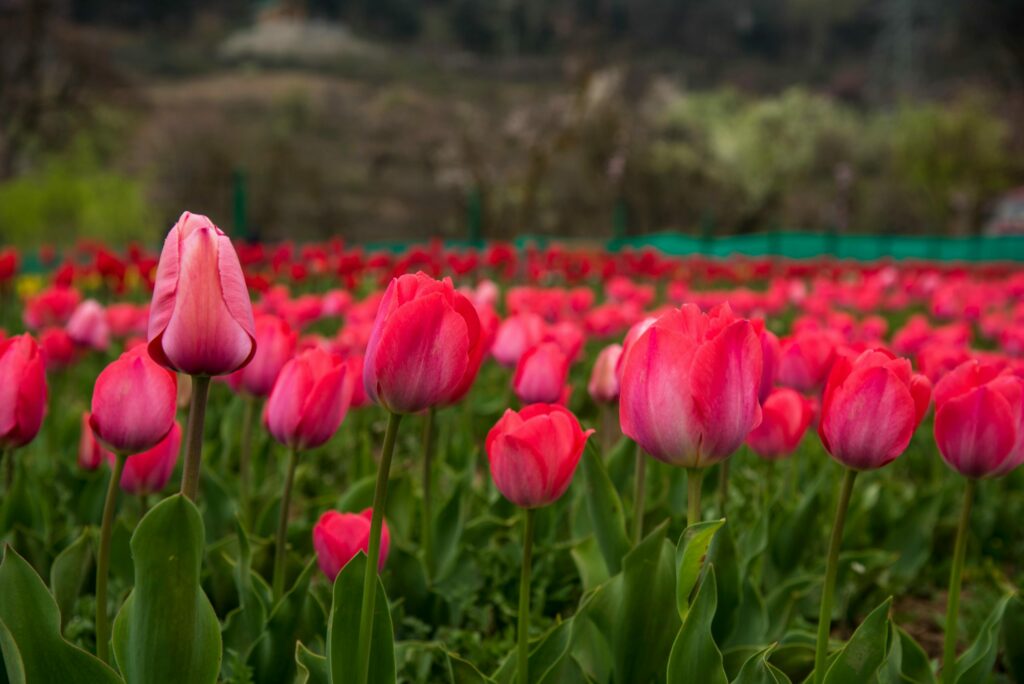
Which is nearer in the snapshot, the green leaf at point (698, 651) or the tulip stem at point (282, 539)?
the green leaf at point (698, 651)

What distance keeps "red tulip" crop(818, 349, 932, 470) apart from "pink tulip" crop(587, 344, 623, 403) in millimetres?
709

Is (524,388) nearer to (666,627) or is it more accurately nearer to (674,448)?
(666,627)

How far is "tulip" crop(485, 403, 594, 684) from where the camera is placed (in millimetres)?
1117

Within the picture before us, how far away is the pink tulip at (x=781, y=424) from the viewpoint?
1.72 metres

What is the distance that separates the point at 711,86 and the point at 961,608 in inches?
3040

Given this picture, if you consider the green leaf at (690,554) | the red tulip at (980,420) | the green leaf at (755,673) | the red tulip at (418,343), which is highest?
the red tulip at (418,343)

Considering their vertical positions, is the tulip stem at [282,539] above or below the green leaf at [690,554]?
below

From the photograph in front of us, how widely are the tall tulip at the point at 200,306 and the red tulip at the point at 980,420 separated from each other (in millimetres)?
844

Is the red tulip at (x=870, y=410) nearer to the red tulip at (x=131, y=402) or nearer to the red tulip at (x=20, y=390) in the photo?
the red tulip at (x=131, y=402)

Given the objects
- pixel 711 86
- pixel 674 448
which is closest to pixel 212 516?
pixel 674 448

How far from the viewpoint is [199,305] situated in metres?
0.98

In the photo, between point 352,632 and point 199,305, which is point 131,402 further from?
point 352,632

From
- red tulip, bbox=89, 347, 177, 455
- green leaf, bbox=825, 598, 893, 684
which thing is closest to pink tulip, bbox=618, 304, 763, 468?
green leaf, bbox=825, 598, 893, 684

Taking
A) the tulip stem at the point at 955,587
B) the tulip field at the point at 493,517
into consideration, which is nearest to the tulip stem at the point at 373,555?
the tulip field at the point at 493,517
